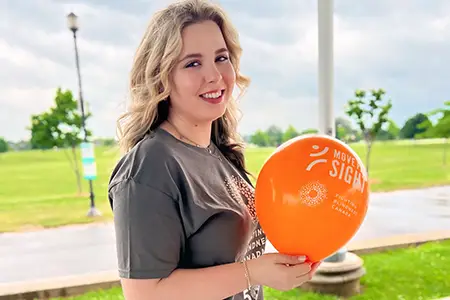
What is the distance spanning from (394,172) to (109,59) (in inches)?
162

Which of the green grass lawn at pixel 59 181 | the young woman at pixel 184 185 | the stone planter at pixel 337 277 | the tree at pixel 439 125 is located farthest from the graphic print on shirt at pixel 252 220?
the green grass lawn at pixel 59 181

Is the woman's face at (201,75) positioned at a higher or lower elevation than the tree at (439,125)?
higher

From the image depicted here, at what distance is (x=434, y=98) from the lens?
4047 mm

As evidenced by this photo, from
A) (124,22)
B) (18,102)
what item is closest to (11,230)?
(18,102)

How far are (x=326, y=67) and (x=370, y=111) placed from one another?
2129 mm

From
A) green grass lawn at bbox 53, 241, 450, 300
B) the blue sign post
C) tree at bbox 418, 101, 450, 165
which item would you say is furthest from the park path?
tree at bbox 418, 101, 450, 165

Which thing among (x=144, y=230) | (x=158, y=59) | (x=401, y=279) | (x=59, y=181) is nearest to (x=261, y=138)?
(x=401, y=279)

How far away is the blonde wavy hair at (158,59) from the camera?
31.7 inches

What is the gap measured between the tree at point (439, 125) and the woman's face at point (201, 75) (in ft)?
13.3

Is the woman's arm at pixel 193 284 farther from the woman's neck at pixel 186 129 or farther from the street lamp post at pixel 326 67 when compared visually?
the street lamp post at pixel 326 67

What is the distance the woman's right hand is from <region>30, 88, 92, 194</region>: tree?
4.78m

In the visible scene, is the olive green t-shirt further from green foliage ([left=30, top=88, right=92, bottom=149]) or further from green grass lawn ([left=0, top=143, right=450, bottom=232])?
green foliage ([left=30, top=88, right=92, bottom=149])

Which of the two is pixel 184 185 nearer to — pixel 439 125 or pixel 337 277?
pixel 337 277

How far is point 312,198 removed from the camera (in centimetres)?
81
